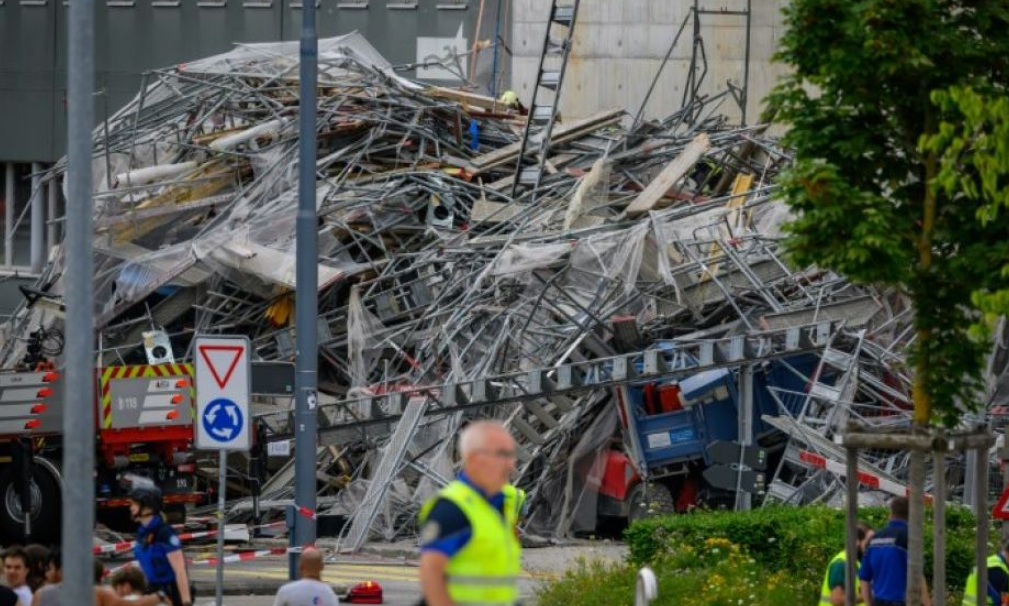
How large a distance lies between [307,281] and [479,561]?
1083cm

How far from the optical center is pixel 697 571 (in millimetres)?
15773

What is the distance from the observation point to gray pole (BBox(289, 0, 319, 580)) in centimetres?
1697

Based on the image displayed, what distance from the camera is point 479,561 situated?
21.4 feet

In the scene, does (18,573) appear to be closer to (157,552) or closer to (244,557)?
(157,552)

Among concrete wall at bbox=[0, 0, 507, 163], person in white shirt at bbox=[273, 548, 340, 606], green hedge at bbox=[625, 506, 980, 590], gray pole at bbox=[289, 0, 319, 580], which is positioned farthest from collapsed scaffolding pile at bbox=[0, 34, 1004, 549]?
person in white shirt at bbox=[273, 548, 340, 606]

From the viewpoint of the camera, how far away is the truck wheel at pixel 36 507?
21.5 metres

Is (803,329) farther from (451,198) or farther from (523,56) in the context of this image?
(523,56)

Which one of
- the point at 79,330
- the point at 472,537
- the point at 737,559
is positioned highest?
the point at 79,330

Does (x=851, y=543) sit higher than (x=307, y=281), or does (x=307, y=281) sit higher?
(x=307, y=281)

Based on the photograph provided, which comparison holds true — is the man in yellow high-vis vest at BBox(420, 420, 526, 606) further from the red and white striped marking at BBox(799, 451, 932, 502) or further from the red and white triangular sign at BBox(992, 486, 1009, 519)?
the red and white striped marking at BBox(799, 451, 932, 502)

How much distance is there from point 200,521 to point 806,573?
1010cm

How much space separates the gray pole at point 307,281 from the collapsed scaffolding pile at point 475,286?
5433mm

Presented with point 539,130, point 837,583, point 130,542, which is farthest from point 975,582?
point 539,130

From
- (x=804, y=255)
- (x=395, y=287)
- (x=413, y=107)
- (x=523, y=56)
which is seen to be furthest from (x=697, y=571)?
(x=523, y=56)
